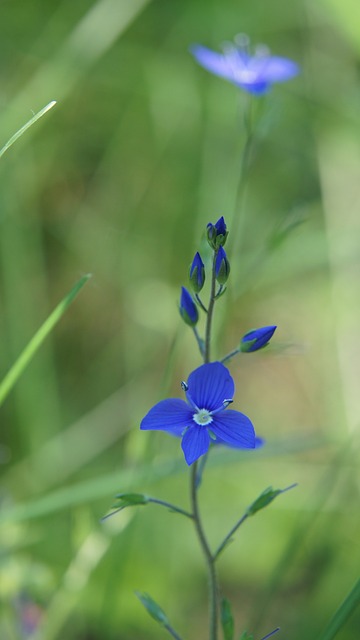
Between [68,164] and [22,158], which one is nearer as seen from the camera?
[22,158]

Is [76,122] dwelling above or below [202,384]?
below

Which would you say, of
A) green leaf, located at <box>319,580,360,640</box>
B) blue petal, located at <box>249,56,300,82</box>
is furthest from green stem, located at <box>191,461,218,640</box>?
blue petal, located at <box>249,56,300,82</box>

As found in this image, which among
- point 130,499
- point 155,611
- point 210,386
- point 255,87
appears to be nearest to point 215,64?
point 255,87

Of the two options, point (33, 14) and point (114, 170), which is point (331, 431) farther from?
point (33, 14)

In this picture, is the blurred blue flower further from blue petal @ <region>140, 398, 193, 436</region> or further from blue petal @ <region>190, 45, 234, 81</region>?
blue petal @ <region>140, 398, 193, 436</region>

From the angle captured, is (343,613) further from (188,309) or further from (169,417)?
(188,309)

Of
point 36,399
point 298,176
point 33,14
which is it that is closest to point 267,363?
point 298,176

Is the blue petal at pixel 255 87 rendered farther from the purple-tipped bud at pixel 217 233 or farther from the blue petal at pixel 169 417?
the blue petal at pixel 169 417
